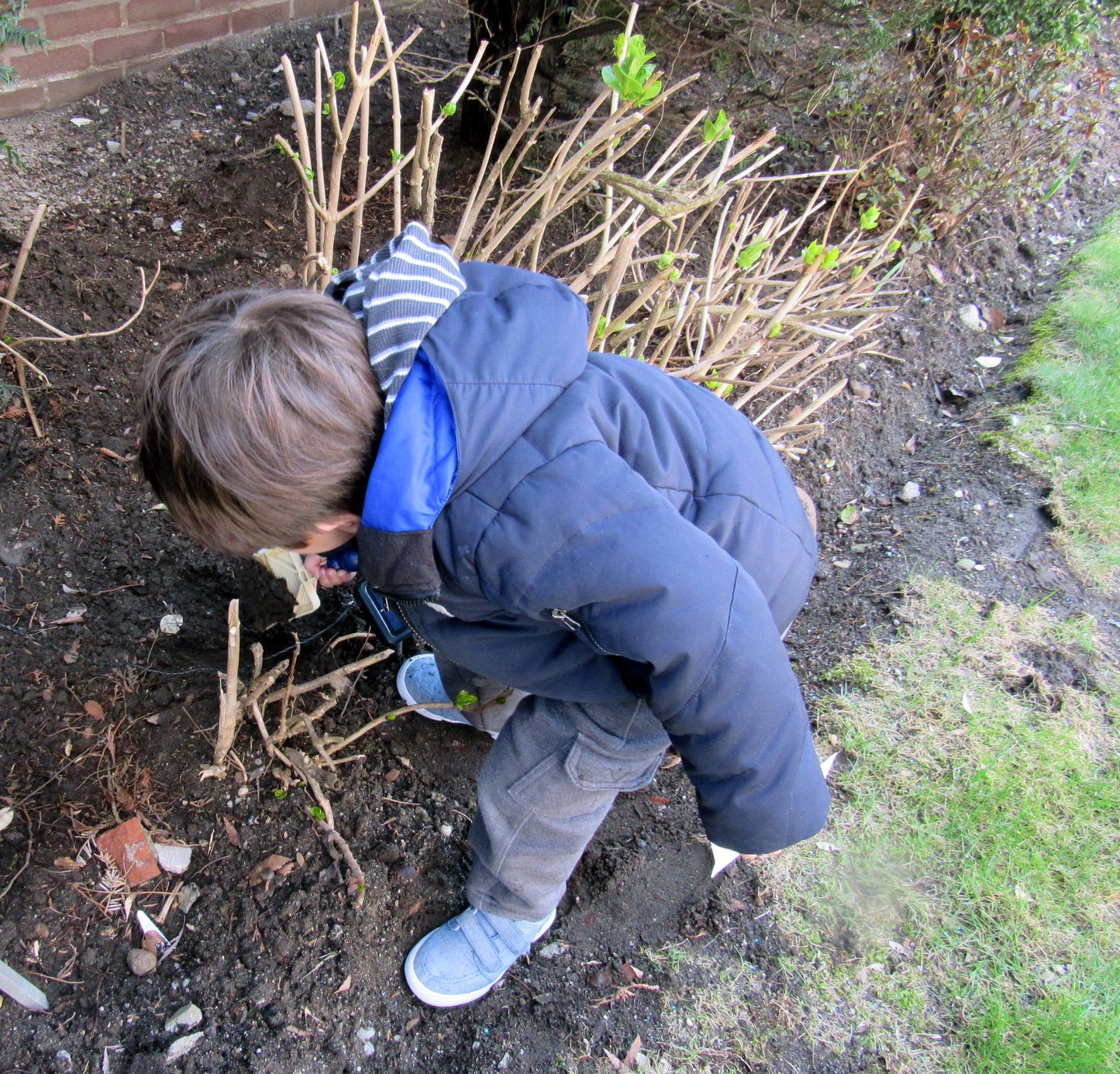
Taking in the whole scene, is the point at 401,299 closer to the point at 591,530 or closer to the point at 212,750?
the point at 591,530

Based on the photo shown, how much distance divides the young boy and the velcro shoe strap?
0.63m

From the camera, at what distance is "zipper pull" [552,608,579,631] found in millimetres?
1297

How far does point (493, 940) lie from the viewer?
1811 millimetres

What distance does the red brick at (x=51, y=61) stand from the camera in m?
2.81

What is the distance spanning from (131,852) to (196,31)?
3095 mm

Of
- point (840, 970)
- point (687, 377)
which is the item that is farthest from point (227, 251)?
point (840, 970)

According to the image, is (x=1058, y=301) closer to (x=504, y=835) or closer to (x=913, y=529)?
(x=913, y=529)

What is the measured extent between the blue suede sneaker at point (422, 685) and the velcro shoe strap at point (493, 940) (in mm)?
497

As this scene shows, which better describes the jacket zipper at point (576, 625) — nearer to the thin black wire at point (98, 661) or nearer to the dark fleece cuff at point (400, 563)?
the dark fleece cuff at point (400, 563)

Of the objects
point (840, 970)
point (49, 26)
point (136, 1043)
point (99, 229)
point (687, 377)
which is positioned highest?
point (49, 26)

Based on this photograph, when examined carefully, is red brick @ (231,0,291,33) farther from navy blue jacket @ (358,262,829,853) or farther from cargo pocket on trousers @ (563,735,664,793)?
cargo pocket on trousers @ (563,735,664,793)

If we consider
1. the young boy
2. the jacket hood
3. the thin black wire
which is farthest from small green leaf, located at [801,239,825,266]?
the thin black wire

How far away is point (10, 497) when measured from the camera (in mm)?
2133

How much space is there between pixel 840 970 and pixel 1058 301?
3.47 meters
